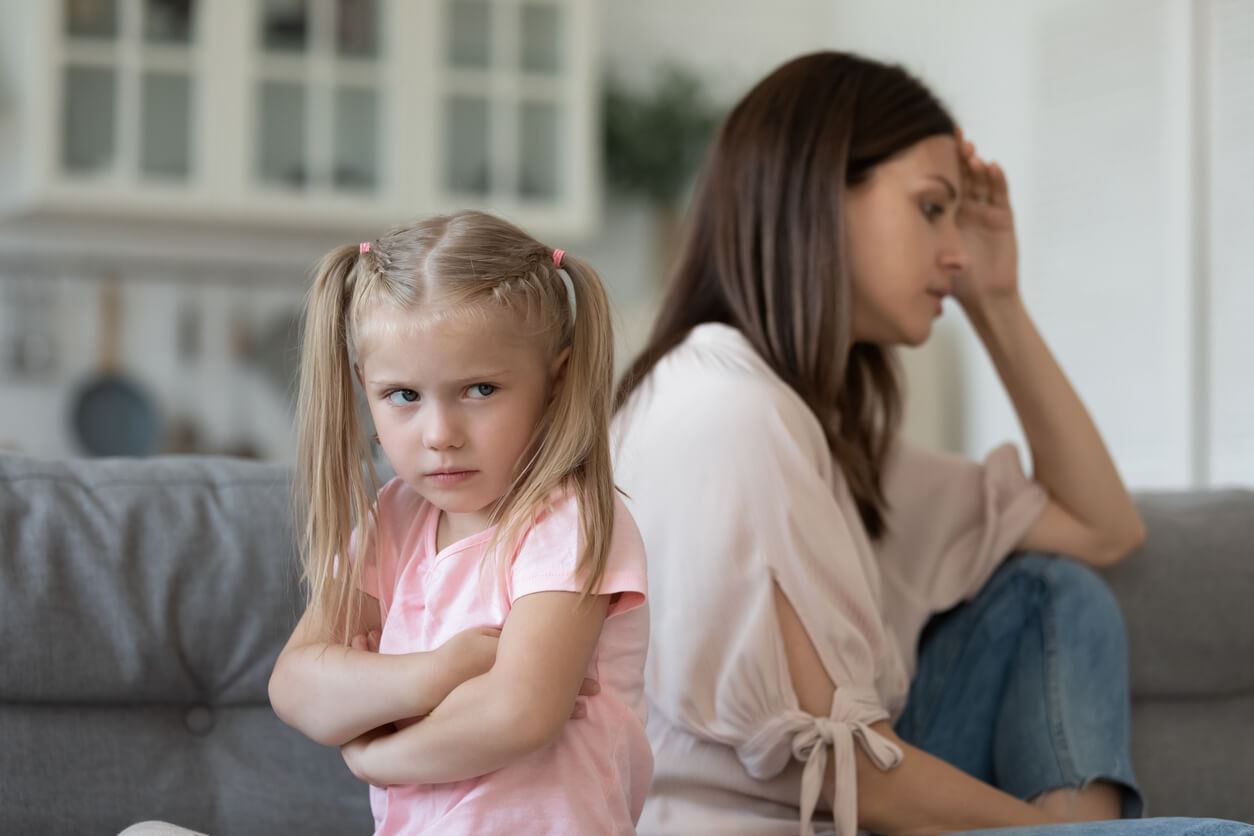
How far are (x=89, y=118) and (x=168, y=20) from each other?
33 cm

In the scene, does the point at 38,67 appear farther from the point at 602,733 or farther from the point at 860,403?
the point at 602,733

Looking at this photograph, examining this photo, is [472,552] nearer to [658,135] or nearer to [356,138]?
[356,138]

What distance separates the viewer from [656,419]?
124 cm

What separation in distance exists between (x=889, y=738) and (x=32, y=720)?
32.3 inches

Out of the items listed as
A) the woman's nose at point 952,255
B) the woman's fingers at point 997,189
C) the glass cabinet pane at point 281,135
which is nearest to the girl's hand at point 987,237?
the woman's fingers at point 997,189

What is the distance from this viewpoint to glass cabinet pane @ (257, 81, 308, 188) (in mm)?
3363

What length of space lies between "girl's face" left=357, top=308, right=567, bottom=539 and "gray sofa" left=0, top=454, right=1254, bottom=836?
1.40ft

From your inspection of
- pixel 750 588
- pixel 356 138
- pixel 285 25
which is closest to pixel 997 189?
pixel 750 588

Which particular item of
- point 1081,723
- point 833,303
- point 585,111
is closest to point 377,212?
point 585,111

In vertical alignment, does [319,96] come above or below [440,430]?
above

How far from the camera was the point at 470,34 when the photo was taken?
3549mm

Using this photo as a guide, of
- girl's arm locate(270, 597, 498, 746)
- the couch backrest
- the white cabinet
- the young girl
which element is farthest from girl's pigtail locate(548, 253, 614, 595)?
the white cabinet

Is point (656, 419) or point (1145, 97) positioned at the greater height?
point (1145, 97)

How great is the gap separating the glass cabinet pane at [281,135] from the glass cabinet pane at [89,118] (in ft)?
1.23
